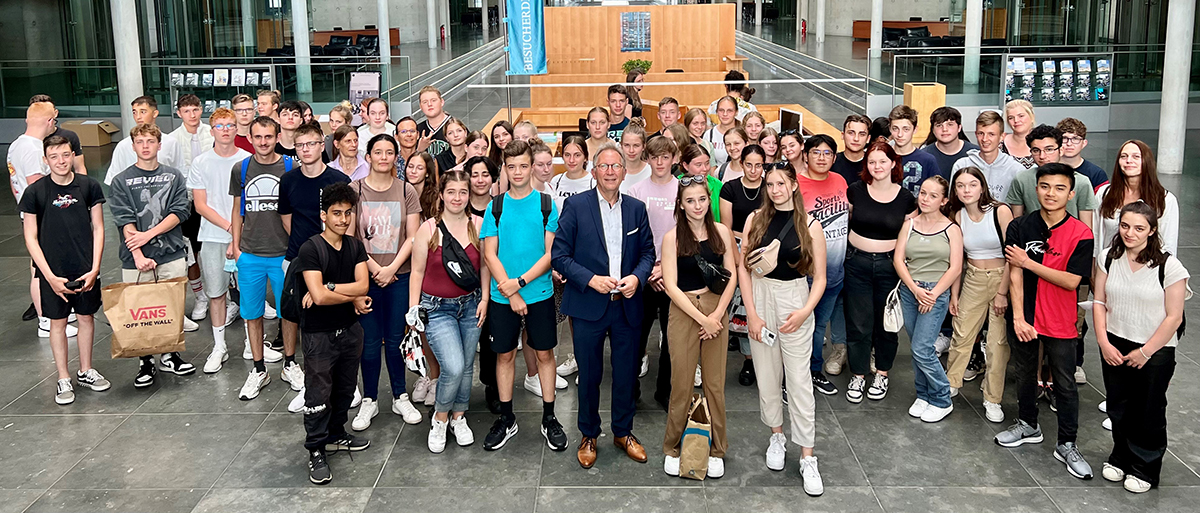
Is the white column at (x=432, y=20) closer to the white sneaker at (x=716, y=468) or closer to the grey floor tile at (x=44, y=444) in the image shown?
the grey floor tile at (x=44, y=444)

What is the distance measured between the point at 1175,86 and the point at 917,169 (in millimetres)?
9083

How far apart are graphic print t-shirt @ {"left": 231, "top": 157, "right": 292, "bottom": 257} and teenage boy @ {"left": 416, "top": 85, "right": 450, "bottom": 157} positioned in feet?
4.39

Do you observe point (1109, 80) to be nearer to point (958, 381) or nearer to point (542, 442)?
point (958, 381)

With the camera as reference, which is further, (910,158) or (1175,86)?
(1175,86)

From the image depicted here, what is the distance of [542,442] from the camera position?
5145 mm

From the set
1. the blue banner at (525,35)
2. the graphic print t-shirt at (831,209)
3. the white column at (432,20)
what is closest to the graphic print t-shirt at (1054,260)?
the graphic print t-shirt at (831,209)

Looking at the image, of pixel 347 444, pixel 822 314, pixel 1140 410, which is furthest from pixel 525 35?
pixel 1140 410

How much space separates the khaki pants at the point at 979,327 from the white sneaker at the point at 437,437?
9.31 ft

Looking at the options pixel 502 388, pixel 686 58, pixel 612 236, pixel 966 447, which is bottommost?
pixel 966 447

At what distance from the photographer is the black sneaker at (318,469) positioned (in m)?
4.68

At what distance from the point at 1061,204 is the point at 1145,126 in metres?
14.2

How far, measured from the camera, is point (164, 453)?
199 inches

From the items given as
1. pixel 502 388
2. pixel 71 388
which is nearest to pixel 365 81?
pixel 71 388

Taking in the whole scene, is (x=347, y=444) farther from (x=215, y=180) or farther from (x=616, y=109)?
(x=616, y=109)
